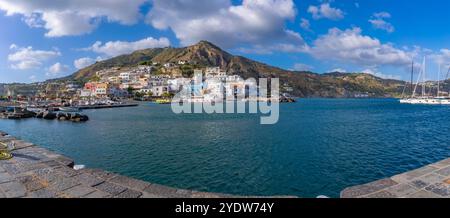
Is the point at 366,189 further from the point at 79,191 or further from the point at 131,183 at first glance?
the point at 79,191

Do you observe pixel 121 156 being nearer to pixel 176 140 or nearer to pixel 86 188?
pixel 176 140

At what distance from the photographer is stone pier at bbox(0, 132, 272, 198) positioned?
6750 millimetres

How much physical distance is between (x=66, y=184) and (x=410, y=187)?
31.7ft

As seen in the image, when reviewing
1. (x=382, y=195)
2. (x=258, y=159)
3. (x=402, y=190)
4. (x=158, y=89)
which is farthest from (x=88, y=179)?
(x=158, y=89)

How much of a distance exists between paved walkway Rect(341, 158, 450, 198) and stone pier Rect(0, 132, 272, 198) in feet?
12.5

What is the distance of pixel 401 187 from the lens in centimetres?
711

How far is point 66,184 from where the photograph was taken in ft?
24.4

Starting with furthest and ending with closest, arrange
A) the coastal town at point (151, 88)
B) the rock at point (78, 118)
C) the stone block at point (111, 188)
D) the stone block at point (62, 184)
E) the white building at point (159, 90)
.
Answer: the white building at point (159, 90) < the coastal town at point (151, 88) < the rock at point (78, 118) < the stone block at point (62, 184) < the stone block at point (111, 188)

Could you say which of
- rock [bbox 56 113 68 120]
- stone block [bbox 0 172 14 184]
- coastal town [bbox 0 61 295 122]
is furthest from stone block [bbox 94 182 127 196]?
coastal town [bbox 0 61 295 122]

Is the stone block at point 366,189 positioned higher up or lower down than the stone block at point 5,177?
lower down

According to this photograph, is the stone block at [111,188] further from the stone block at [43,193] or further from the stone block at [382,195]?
the stone block at [382,195]

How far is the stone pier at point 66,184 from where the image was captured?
22.1 ft

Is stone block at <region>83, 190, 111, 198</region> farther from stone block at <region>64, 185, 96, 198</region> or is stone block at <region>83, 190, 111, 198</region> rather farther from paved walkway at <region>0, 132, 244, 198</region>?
stone block at <region>64, 185, 96, 198</region>

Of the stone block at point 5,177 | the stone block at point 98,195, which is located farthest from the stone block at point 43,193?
the stone block at point 5,177
